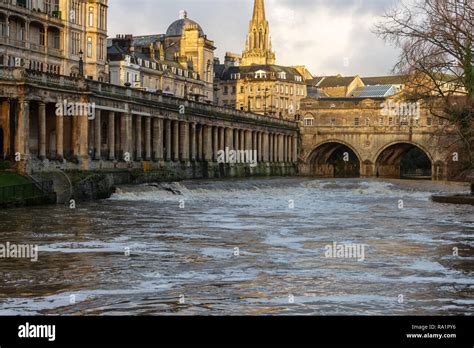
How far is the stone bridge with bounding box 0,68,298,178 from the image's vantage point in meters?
54.4

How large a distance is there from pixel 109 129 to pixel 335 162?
265ft

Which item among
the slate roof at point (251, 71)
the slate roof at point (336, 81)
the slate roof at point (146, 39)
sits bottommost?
the slate roof at point (336, 81)

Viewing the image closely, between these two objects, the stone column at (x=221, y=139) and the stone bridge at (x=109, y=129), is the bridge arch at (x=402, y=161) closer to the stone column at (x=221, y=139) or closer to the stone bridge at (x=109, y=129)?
the stone bridge at (x=109, y=129)

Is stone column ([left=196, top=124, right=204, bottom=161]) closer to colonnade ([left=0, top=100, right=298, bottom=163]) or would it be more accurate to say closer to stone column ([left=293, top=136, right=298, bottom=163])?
colonnade ([left=0, top=100, right=298, bottom=163])

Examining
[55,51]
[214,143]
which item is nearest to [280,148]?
[214,143]

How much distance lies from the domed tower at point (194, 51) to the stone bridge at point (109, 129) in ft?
94.7

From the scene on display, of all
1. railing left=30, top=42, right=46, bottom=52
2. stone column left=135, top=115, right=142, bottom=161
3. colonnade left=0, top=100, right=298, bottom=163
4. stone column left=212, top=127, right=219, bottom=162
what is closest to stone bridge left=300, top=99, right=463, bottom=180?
colonnade left=0, top=100, right=298, bottom=163

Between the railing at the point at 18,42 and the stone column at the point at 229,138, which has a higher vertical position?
the railing at the point at 18,42

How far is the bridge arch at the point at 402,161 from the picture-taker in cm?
13012

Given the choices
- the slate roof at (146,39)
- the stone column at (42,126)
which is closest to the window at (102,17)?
the stone column at (42,126)

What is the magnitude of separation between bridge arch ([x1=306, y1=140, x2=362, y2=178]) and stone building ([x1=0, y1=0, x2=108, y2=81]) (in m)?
48.9

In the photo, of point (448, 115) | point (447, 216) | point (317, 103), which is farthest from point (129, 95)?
point (317, 103)
